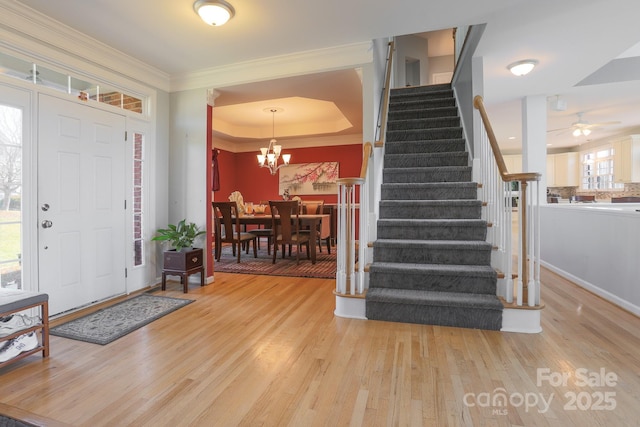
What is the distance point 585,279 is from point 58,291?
541 cm

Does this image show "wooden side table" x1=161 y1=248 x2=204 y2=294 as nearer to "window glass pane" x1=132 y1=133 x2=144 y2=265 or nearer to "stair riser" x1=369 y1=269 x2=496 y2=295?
"window glass pane" x1=132 y1=133 x2=144 y2=265

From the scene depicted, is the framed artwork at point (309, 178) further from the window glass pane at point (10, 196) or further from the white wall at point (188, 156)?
the window glass pane at point (10, 196)

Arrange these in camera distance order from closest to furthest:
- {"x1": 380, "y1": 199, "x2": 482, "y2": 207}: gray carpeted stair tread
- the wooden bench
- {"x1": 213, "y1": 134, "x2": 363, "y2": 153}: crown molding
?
the wooden bench
{"x1": 380, "y1": 199, "x2": 482, "y2": 207}: gray carpeted stair tread
{"x1": 213, "y1": 134, "x2": 363, "y2": 153}: crown molding

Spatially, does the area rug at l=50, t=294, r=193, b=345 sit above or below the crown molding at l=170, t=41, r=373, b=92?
below

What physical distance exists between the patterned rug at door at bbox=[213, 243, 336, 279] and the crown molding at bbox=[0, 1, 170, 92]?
8.95 feet

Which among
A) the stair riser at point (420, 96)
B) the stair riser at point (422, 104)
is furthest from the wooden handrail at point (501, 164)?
the stair riser at point (420, 96)

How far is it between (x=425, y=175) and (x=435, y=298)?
1.68m

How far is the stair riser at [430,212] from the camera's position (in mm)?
3289

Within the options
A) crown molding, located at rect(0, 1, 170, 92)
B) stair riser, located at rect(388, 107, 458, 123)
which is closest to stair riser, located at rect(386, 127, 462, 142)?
stair riser, located at rect(388, 107, 458, 123)

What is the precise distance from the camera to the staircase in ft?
8.52

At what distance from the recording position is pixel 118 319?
109 inches

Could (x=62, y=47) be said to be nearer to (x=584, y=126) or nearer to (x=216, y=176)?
(x=216, y=176)

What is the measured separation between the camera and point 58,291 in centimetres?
290

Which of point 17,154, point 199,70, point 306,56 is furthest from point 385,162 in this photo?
point 17,154
